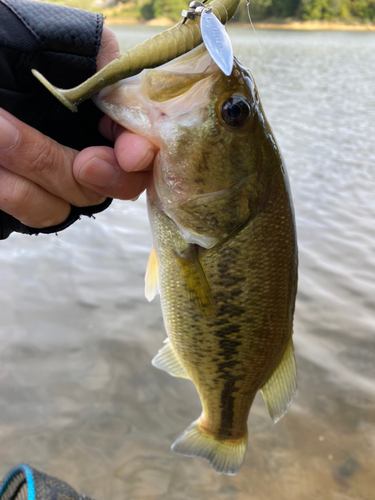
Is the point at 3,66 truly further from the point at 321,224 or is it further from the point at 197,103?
the point at 321,224

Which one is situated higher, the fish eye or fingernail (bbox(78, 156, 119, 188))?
the fish eye

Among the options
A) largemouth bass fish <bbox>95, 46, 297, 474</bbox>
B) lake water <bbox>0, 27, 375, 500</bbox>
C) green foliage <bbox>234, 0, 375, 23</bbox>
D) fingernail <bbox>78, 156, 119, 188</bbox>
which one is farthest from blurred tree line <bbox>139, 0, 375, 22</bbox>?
fingernail <bbox>78, 156, 119, 188</bbox>

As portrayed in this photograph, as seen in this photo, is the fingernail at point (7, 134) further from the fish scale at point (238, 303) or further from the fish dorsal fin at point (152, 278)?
the fish dorsal fin at point (152, 278)

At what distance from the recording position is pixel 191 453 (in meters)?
2.43

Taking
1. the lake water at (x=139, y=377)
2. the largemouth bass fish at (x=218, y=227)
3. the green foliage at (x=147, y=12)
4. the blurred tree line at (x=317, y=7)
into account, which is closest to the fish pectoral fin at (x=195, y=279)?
the largemouth bass fish at (x=218, y=227)

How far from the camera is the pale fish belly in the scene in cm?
178

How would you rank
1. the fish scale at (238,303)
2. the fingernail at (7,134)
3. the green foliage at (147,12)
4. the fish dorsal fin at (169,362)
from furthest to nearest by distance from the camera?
the green foliage at (147,12) → the fish dorsal fin at (169,362) → the fish scale at (238,303) → the fingernail at (7,134)

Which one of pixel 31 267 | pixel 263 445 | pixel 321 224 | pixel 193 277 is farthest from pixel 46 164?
pixel 321 224

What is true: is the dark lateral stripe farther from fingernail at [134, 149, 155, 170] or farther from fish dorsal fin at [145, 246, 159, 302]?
fingernail at [134, 149, 155, 170]

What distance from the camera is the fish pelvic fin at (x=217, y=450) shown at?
2.43 meters

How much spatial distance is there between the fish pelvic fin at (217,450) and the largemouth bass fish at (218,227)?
0.27m

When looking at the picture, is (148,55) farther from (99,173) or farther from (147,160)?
(99,173)

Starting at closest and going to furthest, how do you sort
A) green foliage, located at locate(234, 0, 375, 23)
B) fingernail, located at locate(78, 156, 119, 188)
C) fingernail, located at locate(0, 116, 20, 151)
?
fingernail, located at locate(0, 116, 20, 151) < fingernail, located at locate(78, 156, 119, 188) < green foliage, located at locate(234, 0, 375, 23)

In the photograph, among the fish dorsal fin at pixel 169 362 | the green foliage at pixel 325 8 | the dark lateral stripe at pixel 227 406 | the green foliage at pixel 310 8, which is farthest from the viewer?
the green foliage at pixel 325 8
